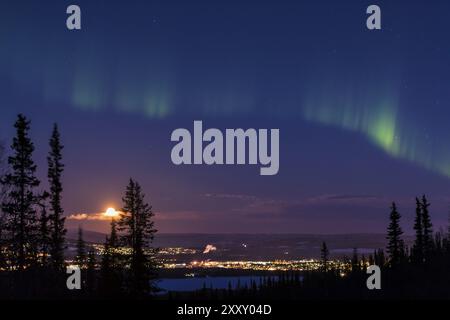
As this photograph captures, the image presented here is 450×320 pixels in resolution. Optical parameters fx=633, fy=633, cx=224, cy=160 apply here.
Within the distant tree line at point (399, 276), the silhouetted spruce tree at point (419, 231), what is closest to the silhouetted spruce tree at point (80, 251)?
the distant tree line at point (399, 276)

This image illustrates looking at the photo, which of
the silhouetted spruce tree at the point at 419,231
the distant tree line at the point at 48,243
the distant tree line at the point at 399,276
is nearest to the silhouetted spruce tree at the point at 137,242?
the distant tree line at the point at 48,243

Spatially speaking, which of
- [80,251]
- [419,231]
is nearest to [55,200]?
[80,251]

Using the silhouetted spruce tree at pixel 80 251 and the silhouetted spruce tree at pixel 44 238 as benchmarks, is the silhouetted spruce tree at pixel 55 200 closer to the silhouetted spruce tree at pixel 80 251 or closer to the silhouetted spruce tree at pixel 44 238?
the silhouetted spruce tree at pixel 44 238

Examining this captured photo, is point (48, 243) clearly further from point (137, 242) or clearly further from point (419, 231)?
point (419, 231)

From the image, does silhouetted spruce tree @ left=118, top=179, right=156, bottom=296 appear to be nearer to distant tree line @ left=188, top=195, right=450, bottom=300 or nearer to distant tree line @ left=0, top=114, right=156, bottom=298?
distant tree line @ left=0, top=114, right=156, bottom=298

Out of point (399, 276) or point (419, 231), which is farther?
point (399, 276)

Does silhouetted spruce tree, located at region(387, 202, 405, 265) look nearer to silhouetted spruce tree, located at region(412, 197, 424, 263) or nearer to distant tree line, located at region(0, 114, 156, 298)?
silhouetted spruce tree, located at region(412, 197, 424, 263)

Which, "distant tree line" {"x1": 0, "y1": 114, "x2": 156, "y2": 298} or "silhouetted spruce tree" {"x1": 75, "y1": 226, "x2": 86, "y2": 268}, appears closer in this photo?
"distant tree line" {"x1": 0, "y1": 114, "x2": 156, "y2": 298}

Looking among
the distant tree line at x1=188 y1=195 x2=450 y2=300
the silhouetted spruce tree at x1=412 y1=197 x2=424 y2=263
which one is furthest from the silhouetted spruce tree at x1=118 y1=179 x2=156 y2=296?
the silhouetted spruce tree at x1=412 y1=197 x2=424 y2=263

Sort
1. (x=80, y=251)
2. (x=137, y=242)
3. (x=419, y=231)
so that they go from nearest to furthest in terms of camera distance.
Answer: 1. (x=137, y=242)
2. (x=80, y=251)
3. (x=419, y=231)

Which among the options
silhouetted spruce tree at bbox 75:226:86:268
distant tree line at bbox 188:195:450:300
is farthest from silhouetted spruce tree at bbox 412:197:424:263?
silhouetted spruce tree at bbox 75:226:86:268

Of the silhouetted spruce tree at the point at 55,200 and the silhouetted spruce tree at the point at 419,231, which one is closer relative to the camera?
the silhouetted spruce tree at the point at 55,200
